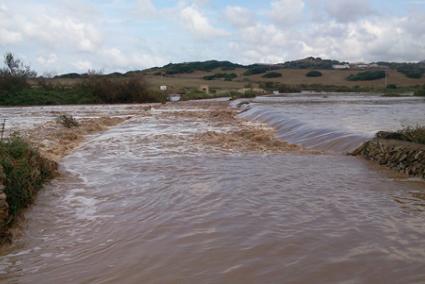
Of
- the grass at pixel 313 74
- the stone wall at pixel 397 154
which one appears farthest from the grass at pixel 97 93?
the grass at pixel 313 74

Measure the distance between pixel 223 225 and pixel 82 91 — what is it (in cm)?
5405

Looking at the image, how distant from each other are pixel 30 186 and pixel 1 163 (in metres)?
0.78

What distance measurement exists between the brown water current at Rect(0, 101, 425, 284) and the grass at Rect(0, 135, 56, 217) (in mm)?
248

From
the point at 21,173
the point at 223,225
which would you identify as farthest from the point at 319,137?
the point at 21,173

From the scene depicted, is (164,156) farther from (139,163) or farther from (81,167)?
(81,167)

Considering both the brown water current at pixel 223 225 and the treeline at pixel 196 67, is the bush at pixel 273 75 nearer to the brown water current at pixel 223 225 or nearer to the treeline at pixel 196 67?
the treeline at pixel 196 67

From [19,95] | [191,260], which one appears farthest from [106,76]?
[191,260]

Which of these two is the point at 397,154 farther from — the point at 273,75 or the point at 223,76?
the point at 223,76

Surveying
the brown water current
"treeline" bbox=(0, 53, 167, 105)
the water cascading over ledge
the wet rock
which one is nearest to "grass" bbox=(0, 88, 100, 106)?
"treeline" bbox=(0, 53, 167, 105)

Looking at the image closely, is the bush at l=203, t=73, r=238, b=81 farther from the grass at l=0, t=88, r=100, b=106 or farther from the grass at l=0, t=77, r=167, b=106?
the grass at l=0, t=88, r=100, b=106

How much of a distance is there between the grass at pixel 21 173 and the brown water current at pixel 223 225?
248 millimetres

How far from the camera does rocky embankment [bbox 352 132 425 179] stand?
1071 cm

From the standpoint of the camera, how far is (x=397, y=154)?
1179 centimetres

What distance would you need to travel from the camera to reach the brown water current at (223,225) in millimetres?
5410
